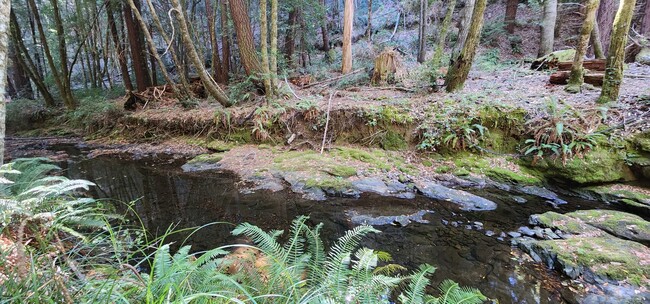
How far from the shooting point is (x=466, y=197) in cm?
471

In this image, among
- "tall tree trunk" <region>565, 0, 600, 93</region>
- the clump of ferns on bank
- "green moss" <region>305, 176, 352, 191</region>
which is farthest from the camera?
"tall tree trunk" <region>565, 0, 600, 93</region>

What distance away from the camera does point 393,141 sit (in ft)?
21.7

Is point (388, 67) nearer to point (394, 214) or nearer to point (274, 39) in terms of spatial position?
point (274, 39)

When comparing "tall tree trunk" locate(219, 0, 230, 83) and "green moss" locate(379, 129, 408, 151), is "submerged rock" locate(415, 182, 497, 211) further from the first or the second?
"tall tree trunk" locate(219, 0, 230, 83)

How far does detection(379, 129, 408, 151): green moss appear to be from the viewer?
21.4 ft

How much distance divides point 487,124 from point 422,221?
10.5 feet

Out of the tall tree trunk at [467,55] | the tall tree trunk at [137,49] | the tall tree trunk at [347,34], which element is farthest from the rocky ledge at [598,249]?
the tall tree trunk at [137,49]

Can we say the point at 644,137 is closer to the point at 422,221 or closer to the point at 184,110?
the point at 422,221

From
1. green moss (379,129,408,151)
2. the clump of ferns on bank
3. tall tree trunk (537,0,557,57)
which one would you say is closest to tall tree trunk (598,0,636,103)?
green moss (379,129,408,151)

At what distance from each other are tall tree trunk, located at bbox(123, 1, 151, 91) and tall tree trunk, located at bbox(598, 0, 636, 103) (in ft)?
45.2

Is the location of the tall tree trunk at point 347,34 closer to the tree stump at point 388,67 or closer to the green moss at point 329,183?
the tree stump at point 388,67

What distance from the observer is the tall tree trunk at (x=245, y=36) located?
26.6 ft

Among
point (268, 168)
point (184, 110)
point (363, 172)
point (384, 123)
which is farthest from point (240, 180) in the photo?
point (184, 110)

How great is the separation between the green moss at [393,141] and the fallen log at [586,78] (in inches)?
160
